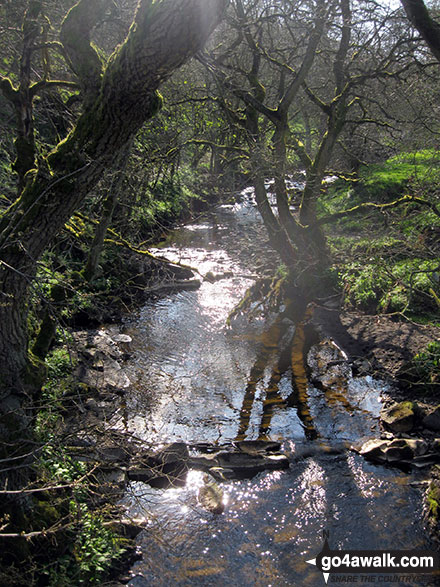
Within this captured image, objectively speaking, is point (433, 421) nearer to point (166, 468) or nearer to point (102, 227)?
point (166, 468)

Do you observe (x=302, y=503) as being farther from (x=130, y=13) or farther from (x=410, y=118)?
(x=410, y=118)

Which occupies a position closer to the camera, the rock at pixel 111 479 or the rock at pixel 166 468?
the rock at pixel 111 479

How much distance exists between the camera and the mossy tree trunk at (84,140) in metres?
3.16

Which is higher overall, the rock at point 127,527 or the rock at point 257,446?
the rock at point 257,446

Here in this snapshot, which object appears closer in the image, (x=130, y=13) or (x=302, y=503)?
(x=302, y=503)

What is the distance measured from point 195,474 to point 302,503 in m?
1.54

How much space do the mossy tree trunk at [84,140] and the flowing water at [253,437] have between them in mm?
1853

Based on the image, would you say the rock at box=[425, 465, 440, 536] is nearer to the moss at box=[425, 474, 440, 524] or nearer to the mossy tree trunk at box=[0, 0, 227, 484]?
the moss at box=[425, 474, 440, 524]

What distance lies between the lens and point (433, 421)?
738 centimetres

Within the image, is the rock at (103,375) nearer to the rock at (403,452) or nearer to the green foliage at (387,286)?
the rock at (403,452)

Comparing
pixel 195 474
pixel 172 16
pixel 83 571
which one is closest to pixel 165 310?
pixel 195 474

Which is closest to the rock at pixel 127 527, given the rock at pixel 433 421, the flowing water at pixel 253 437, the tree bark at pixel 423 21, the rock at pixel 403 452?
the flowing water at pixel 253 437

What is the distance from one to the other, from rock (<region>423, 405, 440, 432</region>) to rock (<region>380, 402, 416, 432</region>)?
192 millimetres

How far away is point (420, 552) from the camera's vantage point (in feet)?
17.3
